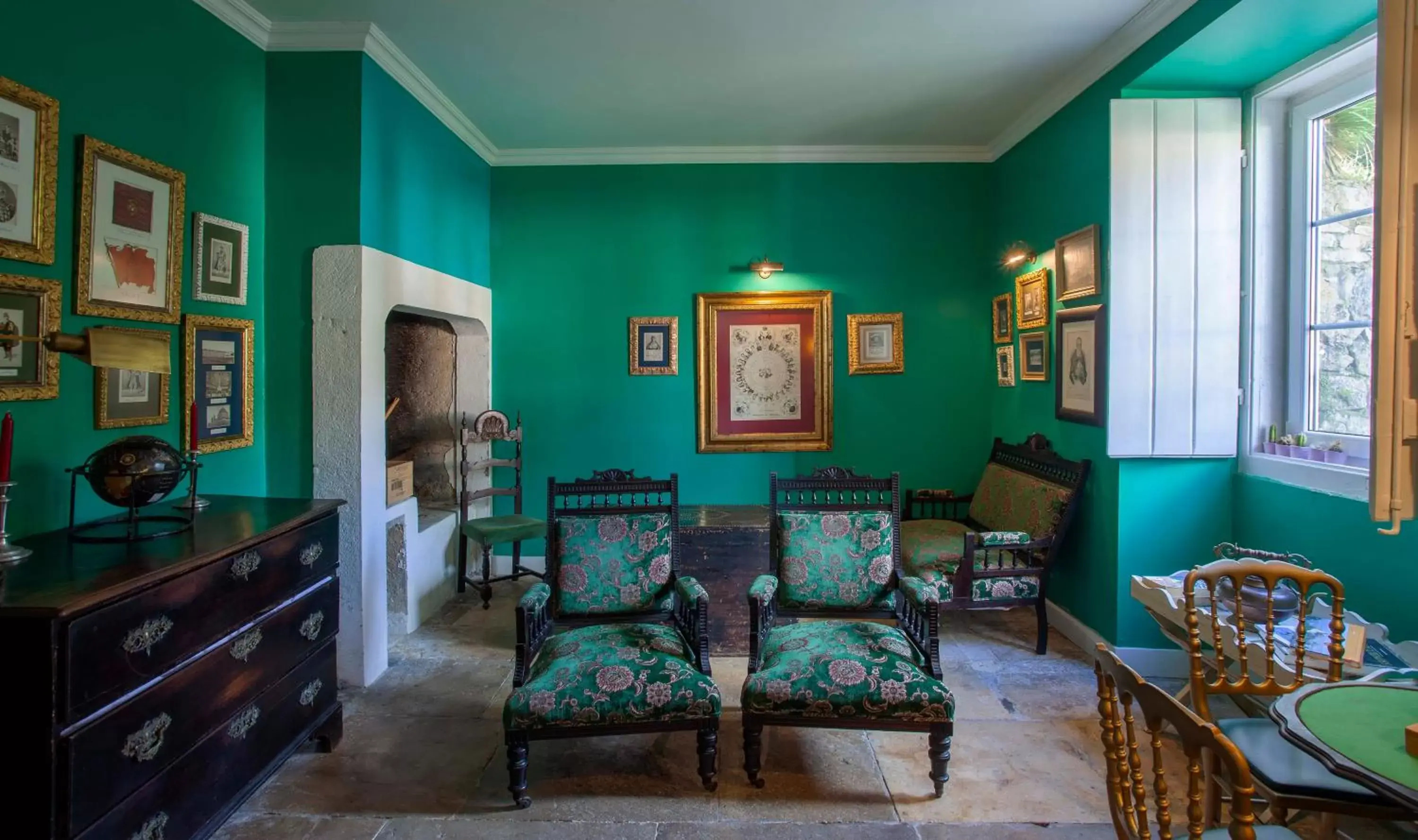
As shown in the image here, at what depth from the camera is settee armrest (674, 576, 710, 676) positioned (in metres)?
2.78

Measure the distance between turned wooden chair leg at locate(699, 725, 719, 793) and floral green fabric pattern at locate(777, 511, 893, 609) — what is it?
0.76 metres

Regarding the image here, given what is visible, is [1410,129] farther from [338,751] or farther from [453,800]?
[338,751]

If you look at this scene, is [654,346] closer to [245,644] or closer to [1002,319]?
[1002,319]

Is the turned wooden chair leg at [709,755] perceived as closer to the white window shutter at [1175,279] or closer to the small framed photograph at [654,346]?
the white window shutter at [1175,279]

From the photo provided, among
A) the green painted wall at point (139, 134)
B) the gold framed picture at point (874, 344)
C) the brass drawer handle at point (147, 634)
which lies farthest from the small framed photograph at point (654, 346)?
the brass drawer handle at point (147, 634)

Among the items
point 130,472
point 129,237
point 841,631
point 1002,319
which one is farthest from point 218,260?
point 1002,319

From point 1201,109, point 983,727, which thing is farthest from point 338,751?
point 1201,109

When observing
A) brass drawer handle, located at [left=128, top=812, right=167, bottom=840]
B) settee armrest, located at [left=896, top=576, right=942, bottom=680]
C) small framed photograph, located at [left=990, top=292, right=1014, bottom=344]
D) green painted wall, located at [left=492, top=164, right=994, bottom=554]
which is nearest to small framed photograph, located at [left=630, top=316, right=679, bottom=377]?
green painted wall, located at [left=492, top=164, right=994, bottom=554]

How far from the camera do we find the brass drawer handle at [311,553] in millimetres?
2688

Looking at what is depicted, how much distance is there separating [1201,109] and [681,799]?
155 inches

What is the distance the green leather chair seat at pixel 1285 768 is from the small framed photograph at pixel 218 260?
3.91 metres

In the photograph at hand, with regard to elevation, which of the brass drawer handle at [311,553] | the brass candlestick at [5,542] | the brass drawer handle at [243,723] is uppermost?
the brass candlestick at [5,542]

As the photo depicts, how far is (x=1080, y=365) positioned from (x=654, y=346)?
9.26 ft

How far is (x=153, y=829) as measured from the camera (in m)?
1.96
